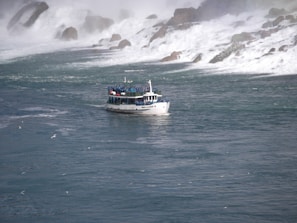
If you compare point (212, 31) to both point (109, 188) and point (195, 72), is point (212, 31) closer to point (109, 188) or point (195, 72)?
point (195, 72)

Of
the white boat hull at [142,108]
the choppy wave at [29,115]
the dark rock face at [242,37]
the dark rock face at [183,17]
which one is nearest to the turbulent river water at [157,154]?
the choppy wave at [29,115]

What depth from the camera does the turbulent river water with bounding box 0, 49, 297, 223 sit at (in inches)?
1777

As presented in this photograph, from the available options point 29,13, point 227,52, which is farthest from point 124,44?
point 29,13

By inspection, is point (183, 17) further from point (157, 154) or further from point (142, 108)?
point (157, 154)

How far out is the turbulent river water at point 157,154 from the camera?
4512cm

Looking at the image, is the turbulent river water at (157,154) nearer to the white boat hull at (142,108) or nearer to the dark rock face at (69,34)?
the white boat hull at (142,108)

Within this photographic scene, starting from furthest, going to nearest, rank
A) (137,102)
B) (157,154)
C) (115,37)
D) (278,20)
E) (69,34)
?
1. (69,34)
2. (115,37)
3. (278,20)
4. (137,102)
5. (157,154)

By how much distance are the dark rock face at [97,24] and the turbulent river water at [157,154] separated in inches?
2482

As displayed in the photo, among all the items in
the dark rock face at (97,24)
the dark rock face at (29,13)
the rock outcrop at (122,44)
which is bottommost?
the rock outcrop at (122,44)

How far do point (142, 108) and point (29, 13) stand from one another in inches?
3919

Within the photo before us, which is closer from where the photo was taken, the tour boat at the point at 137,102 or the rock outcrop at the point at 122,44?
the tour boat at the point at 137,102

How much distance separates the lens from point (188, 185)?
4872 centimetres

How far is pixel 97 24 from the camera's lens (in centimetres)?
15550

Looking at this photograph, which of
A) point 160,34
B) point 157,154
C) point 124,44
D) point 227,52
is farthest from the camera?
point 124,44
